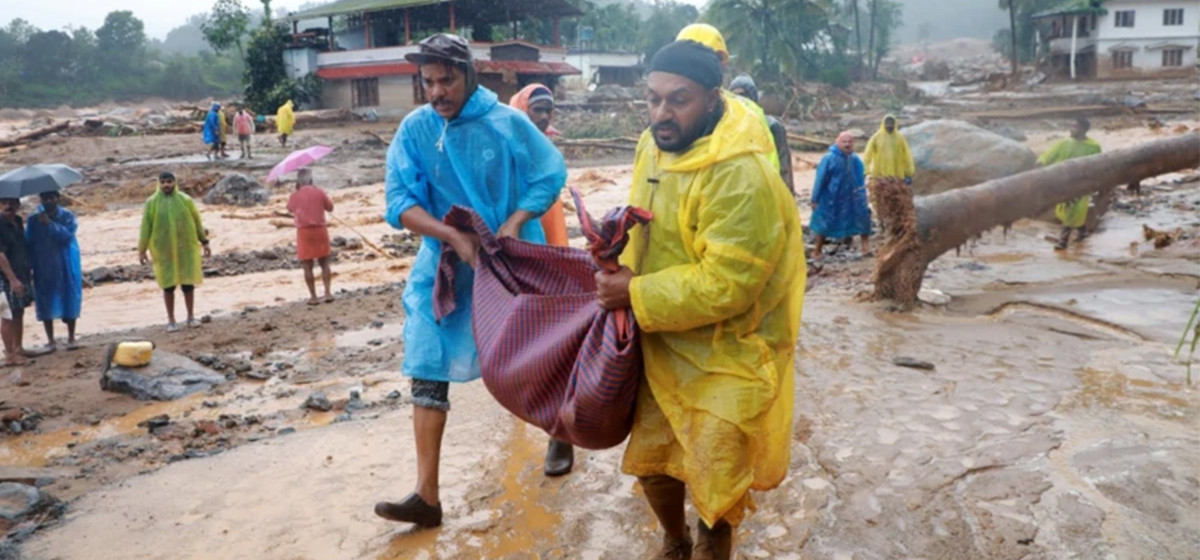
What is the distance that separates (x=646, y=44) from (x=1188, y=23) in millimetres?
26111

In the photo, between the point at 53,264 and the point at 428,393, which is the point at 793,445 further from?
Result: the point at 53,264

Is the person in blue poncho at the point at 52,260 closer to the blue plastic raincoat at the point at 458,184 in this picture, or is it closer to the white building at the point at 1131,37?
the blue plastic raincoat at the point at 458,184

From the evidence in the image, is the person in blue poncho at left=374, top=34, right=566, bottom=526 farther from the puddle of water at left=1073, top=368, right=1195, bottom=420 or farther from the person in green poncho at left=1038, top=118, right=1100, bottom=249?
the person in green poncho at left=1038, top=118, right=1100, bottom=249

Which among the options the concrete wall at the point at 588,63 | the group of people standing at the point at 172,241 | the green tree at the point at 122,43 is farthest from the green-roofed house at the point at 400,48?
the group of people standing at the point at 172,241

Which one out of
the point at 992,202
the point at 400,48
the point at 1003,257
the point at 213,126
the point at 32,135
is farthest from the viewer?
the point at 400,48

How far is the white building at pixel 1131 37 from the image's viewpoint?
43.3 m

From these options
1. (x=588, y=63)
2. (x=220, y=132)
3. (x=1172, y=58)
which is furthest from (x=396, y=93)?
(x=1172, y=58)

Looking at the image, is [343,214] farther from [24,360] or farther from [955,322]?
[955,322]

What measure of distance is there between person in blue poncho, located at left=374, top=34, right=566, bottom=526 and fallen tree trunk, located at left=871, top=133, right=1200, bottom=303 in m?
4.38

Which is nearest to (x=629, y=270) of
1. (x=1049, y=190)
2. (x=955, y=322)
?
(x=955, y=322)

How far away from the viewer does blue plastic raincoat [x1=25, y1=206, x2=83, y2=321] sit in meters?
7.81

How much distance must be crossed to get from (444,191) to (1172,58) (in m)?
49.4

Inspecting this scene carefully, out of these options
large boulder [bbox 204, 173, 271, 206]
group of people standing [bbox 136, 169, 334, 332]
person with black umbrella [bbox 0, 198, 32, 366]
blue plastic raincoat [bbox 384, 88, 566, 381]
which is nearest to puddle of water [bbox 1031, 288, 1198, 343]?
blue plastic raincoat [bbox 384, 88, 566, 381]

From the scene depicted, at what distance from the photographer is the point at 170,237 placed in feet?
27.6
